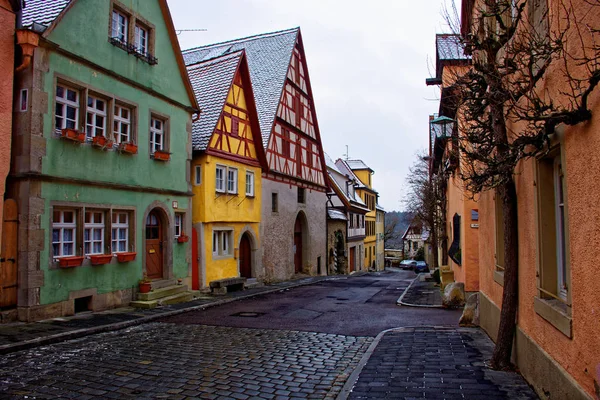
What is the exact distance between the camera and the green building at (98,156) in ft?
35.7

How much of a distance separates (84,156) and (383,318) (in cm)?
850

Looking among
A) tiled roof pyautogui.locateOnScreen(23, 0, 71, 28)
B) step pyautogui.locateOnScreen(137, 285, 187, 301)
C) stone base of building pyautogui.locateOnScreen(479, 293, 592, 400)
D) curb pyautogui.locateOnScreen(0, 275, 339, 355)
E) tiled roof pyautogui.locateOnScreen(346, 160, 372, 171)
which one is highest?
tiled roof pyautogui.locateOnScreen(346, 160, 372, 171)

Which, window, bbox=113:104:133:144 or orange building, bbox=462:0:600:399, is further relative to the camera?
window, bbox=113:104:133:144

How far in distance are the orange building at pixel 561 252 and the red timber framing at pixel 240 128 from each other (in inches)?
499

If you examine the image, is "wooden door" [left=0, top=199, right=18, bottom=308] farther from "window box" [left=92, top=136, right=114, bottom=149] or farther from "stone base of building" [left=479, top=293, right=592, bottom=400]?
"stone base of building" [left=479, top=293, right=592, bottom=400]

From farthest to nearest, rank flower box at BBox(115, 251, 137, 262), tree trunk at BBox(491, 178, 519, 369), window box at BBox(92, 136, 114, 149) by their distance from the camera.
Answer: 1. flower box at BBox(115, 251, 137, 262)
2. window box at BBox(92, 136, 114, 149)
3. tree trunk at BBox(491, 178, 519, 369)

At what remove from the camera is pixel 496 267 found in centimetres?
844

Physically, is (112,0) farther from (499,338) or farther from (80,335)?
(499,338)

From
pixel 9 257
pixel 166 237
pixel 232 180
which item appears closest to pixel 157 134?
pixel 166 237

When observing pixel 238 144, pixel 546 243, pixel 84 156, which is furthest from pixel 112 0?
pixel 546 243

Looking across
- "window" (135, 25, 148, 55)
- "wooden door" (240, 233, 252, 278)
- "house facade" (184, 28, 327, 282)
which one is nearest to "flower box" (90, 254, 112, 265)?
"window" (135, 25, 148, 55)

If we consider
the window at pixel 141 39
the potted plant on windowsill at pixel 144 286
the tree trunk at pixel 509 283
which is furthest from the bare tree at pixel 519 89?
the window at pixel 141 39

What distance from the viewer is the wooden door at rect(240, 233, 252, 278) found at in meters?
21.1

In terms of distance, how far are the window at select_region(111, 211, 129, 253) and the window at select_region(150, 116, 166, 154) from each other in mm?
2539
